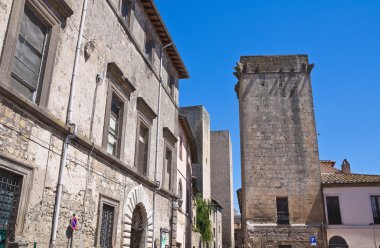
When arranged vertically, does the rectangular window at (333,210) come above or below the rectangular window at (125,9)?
below

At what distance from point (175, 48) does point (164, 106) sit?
110 inches

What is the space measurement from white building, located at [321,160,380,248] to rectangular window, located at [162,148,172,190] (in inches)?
361

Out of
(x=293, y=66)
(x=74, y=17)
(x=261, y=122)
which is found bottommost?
(x=74, y=17)

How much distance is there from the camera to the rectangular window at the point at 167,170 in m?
14.8

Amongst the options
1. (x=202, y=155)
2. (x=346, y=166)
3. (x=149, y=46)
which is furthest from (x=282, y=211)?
(x=202, y=155)

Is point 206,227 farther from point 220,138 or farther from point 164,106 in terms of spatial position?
point 220,138

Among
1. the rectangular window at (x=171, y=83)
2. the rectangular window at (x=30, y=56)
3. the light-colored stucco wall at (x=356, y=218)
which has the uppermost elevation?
the rectangular window at (x=171, y=83)

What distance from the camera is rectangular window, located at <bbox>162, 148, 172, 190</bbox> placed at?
48.5 feet

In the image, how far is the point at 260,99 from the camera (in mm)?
22078

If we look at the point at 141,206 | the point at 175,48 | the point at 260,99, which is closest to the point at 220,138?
the point at 260,99

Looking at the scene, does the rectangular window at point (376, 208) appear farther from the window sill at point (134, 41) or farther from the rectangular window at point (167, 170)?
the window sill at point (134, 41)

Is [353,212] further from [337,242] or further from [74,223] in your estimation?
[74,223]

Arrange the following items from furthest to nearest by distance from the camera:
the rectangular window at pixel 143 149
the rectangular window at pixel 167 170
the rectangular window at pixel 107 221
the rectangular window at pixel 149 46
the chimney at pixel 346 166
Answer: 1. the chimney at pixel 346 166
2. the rectangular window at pixel 167 170
3. the rectangular window at pixel 149 46
4. the rectangular window at pixel 143 149
5. the rectangular window at pixel 107 221

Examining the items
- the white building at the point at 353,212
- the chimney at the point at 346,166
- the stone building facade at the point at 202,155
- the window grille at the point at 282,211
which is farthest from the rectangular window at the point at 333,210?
the stone building facade at the point at 202,155
